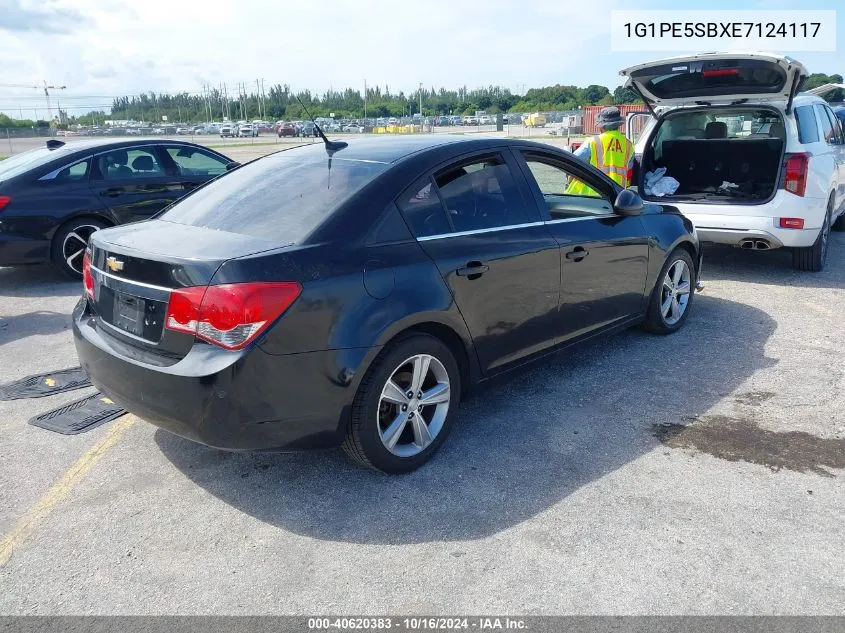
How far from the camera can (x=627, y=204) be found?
4914 millimetres

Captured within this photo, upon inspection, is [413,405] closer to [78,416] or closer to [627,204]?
[78,416]

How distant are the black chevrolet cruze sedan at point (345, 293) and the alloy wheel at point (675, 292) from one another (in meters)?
1.19

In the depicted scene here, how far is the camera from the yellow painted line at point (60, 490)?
308cm

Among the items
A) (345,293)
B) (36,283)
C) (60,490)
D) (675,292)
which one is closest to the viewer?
(345,293)

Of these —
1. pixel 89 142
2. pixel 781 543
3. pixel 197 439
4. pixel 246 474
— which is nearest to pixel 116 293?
pixel 197 439

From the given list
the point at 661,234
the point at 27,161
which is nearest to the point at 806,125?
the point at 661,234

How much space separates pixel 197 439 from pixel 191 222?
1249 millimetres

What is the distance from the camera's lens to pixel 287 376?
3.04 metres

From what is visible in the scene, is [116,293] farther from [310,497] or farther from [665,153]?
[665,153]

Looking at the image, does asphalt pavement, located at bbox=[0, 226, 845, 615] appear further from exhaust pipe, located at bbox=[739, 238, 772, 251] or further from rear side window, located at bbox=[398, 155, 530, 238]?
exhaust pipe, located at bbox=[739, 238, 772, 251]

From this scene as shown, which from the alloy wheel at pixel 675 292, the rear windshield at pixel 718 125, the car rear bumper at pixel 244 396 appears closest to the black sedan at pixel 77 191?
the car rear bumper at pixel 244 396

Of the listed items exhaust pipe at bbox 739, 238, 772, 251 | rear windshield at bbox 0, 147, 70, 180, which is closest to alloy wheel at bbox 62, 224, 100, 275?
rear windshield at bbox 0, 147, 70, 180

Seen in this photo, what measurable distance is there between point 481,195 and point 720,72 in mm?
4349

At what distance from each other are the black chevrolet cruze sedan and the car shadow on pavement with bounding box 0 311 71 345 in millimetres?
2700
